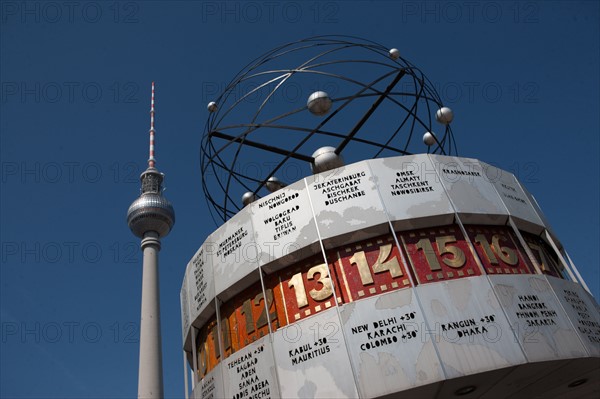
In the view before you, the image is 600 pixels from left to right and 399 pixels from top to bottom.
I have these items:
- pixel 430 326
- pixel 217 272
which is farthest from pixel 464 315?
pixel 217 272

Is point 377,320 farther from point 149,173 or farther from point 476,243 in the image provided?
point 149,173

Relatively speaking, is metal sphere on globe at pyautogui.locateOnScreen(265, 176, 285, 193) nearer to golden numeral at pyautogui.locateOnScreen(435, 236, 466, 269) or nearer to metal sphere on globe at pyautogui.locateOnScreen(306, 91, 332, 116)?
metal sphere on globe at pyautogui.locateOnScreen(306, 91, 332, 116)

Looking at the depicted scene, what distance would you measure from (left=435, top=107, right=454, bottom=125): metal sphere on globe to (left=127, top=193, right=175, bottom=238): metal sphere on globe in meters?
46.5

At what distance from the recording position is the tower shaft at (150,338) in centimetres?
4475

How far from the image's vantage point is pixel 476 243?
14.7 metres

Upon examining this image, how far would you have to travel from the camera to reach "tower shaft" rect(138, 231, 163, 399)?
147ft

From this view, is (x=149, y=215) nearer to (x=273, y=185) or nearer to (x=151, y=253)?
(x=151, y=253)

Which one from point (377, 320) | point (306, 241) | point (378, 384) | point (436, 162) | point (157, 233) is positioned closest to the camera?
point (378, 384)

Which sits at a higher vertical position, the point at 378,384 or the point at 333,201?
the point at 333,201

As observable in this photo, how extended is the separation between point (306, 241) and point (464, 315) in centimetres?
497

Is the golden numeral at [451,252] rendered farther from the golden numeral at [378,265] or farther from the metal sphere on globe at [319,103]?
the metal sphere on globe at [319,103]

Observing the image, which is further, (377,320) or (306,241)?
(306,241)

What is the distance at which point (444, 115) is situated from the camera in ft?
63.2

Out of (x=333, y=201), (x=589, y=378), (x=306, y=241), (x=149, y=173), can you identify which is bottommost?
(x=589, y=378)
